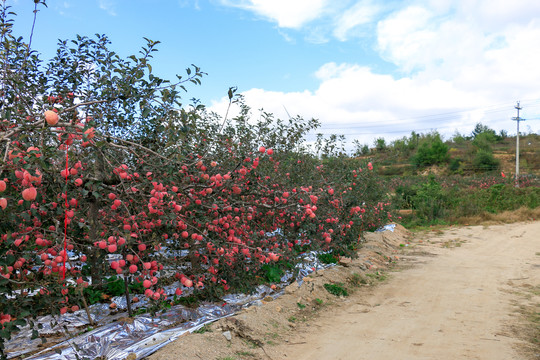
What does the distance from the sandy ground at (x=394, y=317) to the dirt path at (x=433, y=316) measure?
1 centimetres

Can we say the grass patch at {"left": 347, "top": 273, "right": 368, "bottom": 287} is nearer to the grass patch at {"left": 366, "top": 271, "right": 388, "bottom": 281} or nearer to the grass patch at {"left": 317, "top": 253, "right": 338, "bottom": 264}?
the grass patch at {"left": 366, "top": 271, "right": 388, "bottom": 281}

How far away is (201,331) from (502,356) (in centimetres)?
313

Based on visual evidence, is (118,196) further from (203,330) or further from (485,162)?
(485,162)

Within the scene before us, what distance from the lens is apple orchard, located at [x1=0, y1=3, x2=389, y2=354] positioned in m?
2.60

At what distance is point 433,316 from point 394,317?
0.55 meters

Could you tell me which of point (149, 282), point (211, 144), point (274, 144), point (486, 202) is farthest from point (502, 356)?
point (486, 202)

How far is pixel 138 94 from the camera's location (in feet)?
11.0

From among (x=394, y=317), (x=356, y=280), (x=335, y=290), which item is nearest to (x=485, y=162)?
(x=356, y=280)

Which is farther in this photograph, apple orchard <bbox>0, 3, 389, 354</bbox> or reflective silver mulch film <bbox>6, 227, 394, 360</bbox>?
reflective silver mulch film <bbox>6, 227, 394, 360</bbox>

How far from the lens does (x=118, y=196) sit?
3.67m

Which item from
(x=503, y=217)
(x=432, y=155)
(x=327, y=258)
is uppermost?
(x=432, y=155)

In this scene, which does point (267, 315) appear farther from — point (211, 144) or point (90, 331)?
point (211, 144)

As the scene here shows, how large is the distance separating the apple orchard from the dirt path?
112 centimetres

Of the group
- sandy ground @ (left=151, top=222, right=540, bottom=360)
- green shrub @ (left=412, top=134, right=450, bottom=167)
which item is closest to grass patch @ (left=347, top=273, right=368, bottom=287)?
sandy ground @ (left=151, top=222, right=540, bottom=360)
